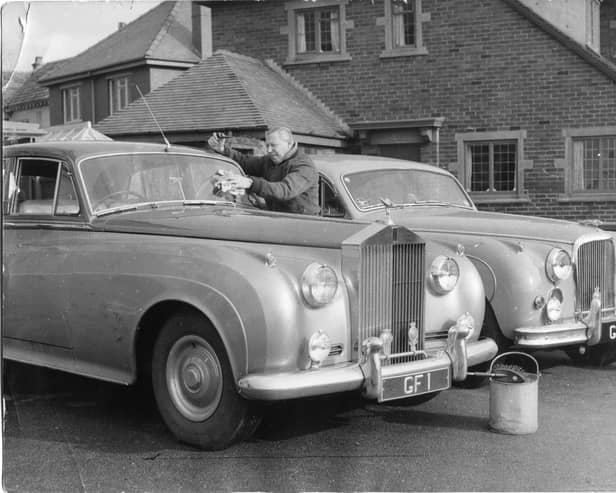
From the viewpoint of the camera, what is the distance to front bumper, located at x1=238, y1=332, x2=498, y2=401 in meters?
3.71

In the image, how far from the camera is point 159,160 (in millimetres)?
5148

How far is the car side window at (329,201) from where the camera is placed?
6.51 meters

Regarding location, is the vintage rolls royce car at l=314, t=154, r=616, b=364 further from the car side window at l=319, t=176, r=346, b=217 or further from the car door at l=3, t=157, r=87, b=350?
the car door at l=3, t=157, r=87, b=350

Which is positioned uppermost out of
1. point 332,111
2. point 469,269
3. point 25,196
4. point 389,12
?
point 389,12

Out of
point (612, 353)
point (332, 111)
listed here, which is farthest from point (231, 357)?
point (332, 111)

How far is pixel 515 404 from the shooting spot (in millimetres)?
4496

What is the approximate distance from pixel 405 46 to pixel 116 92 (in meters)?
11.5

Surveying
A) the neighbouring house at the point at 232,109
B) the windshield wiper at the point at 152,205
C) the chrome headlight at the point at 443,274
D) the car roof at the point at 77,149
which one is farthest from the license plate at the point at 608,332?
the neighbouring house at the point at 232,109

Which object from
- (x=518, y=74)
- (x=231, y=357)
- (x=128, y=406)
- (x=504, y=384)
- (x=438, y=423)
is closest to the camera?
(x=231, y=357)

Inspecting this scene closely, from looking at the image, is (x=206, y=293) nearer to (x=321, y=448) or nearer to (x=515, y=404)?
(x=321, y=448)

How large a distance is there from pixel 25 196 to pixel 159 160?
Answer: 0.92m

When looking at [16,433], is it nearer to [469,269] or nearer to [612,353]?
[469,269]

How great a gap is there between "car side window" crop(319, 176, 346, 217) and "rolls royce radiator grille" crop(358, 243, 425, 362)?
2.07 metres

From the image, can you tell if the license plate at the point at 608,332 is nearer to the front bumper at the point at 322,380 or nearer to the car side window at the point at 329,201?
the front bumper at the point at 322,380
